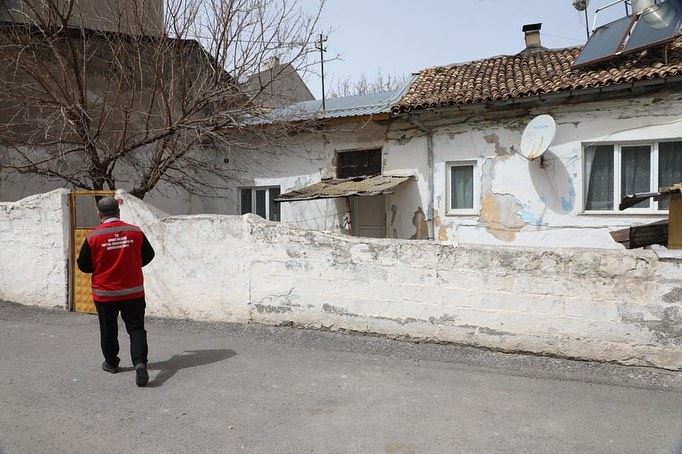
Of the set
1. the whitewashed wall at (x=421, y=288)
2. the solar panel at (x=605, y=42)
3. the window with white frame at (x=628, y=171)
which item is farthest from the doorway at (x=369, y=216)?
the whitewashed wall at (x=421, y=288)

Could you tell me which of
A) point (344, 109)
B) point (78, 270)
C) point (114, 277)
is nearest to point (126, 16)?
point (344, 109)

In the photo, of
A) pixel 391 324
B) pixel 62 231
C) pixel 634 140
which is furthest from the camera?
pixel 634 140

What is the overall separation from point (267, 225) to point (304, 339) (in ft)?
4.70

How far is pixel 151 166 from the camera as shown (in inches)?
361

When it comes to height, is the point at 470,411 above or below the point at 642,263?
below

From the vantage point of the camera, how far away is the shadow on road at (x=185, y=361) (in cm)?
444

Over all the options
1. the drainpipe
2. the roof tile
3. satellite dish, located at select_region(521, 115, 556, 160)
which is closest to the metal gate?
the roof tile

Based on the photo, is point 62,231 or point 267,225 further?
point 62,231

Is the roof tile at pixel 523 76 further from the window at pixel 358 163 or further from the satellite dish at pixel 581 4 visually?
the satellite dish at pixel 581 4

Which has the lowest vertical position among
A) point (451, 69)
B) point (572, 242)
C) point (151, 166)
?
point (572, 242)

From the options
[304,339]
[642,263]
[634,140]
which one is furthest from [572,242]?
[304,339]

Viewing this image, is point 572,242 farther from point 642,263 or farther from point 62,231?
point 62,231

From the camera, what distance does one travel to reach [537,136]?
858cm

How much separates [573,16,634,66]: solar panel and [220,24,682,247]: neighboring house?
0.19 m
